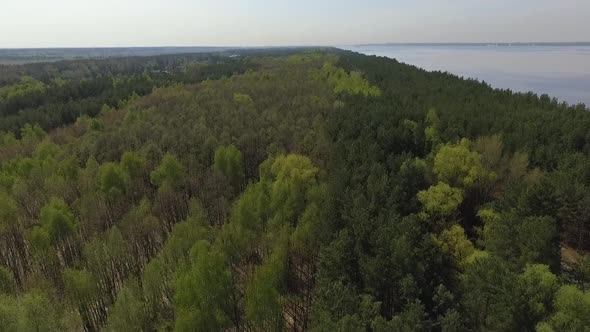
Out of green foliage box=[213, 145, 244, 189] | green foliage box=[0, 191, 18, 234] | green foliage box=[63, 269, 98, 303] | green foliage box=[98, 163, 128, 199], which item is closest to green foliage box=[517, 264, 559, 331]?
green foliage box=[63, 269, 98, 303]

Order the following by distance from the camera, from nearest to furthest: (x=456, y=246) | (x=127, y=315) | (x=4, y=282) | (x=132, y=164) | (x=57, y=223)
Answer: (x=127, y=315), (x=4, y=282), (x=456, y=246), (x=57, y=223), (x=132, y=164)

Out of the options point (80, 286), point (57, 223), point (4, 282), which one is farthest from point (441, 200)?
point (4, 282)

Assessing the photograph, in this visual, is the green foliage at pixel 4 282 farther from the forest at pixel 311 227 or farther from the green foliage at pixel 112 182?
the green foliage at pixel 112 182

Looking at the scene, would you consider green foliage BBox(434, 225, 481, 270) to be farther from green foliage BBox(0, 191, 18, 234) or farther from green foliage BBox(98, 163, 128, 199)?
green foliage BBox(0, 191, 18, 234)

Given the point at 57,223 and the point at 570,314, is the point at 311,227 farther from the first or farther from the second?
the point at 57,223

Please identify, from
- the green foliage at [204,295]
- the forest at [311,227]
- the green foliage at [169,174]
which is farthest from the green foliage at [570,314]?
the green foliage at [169,174]

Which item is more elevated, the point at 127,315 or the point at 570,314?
the point at 570,314

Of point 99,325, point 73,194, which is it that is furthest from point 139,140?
point 99,325

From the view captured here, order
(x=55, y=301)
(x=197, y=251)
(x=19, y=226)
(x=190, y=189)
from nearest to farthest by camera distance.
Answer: (x=55, y=301) < (x=197, y=251) < (x=19, y=226) < (x=190, y=189)

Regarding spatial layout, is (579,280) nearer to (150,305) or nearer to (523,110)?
(150,305)
